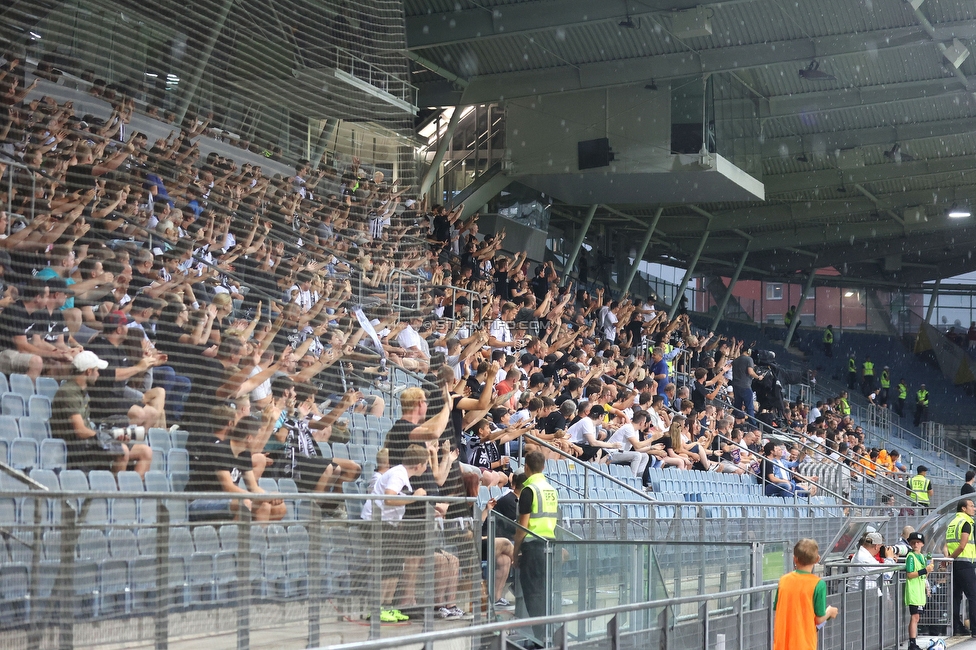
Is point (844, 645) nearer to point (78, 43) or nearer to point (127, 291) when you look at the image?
point (127, 291)

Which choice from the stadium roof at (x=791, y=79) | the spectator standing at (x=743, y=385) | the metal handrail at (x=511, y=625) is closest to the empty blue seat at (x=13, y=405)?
the metal handrail at (x=511, y=625)

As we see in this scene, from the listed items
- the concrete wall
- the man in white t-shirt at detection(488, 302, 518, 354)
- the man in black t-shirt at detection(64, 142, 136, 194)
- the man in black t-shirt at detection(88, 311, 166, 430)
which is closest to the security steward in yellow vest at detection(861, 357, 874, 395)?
the concrete wall

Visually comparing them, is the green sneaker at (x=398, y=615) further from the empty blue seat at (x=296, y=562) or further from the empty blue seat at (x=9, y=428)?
the empty blue seat at (x=9, y=428)

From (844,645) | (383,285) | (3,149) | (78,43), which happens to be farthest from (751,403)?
(3,149)

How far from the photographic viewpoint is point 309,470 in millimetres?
7160

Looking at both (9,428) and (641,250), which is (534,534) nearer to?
(9,428)

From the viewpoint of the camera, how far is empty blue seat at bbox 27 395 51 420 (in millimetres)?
6230

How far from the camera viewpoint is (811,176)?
79.4 ft

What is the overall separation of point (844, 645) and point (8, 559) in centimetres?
590

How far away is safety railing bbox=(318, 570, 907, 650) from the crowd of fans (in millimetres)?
1101

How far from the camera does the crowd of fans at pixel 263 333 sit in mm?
6582

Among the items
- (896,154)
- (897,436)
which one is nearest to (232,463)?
(896,154)

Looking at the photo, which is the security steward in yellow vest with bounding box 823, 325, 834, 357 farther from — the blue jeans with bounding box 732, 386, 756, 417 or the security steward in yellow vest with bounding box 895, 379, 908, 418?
the blue jeans with bounding box 732, 386, 756, 417

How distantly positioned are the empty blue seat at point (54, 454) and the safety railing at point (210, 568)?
1.47 m
